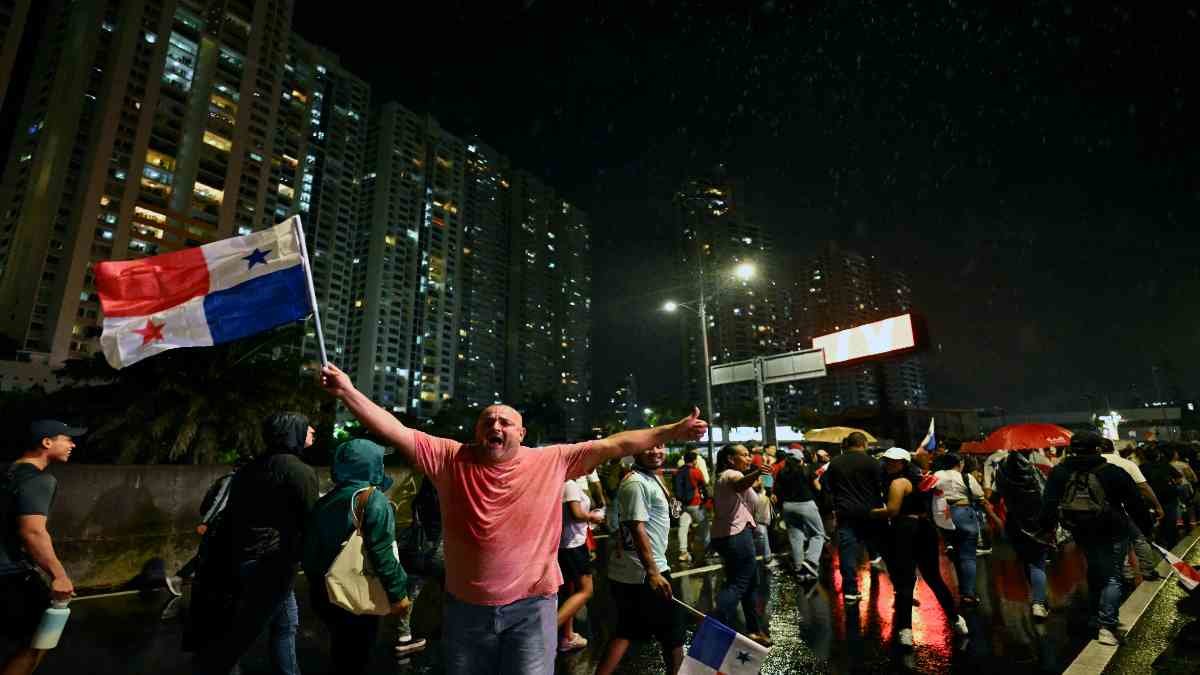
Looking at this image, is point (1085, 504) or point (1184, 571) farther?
point (1184, 571)

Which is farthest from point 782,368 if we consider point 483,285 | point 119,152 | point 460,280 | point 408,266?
point 483,285

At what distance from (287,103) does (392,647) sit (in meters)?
126

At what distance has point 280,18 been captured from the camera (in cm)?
10300

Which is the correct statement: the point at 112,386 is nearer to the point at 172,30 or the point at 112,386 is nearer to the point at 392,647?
the point at 392,647

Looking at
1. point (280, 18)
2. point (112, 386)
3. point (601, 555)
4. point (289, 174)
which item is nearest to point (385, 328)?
point (289, 174)

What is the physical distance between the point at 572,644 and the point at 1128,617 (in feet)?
18.8

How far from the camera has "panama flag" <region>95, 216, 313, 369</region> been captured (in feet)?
14.0

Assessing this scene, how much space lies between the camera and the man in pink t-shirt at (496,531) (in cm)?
264

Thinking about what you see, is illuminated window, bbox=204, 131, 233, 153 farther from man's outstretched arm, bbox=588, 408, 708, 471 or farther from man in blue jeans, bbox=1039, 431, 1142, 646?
man in blue jeans, bbox=1039, 431, 1142, 646

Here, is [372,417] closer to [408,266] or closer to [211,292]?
[211,292]

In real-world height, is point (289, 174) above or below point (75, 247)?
above

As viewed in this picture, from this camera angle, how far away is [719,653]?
3.19 m

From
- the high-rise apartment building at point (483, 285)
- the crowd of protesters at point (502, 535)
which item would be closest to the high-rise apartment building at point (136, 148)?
the high-rise apartment building at point (483, 285)

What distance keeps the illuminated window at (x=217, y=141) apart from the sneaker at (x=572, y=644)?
10704 cm
